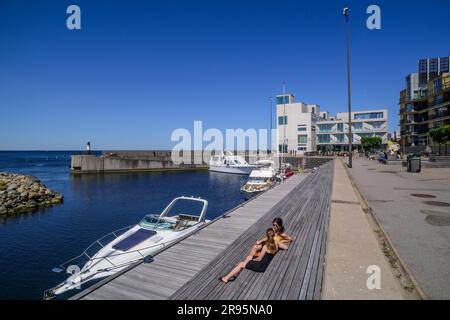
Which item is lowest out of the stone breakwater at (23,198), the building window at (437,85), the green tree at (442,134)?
the stone breakwater at (23,198)

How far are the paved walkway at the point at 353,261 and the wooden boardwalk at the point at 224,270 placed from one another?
28cm

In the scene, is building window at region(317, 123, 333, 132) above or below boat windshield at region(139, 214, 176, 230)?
above

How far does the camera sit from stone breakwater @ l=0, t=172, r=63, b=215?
25161mm

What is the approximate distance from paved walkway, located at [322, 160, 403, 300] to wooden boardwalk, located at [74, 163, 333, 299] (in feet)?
0.91

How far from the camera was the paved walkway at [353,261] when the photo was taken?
17.0 feet

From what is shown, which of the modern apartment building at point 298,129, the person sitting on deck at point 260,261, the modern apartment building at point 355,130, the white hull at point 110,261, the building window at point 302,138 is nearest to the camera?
the person sitting on deck at point 260,261

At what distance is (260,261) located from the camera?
21.1ft

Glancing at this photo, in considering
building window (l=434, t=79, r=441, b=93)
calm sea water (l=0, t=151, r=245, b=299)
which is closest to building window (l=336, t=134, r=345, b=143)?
building window (l=434, t=79, r=441, b=93)

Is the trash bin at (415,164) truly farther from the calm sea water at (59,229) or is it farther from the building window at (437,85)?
the building window at (437,85)

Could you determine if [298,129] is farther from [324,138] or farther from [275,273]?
[275,273]

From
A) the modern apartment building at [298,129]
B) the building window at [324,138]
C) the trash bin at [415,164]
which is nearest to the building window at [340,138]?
the building window at [324,138]

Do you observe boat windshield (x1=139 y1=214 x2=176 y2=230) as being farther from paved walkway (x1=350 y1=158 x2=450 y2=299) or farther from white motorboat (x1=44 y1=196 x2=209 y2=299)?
paved walkway (x1=350 y1=158 x2=450 y2=299)

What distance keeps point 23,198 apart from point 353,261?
31752 mm

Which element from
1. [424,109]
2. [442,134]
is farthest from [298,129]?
[442,134]
